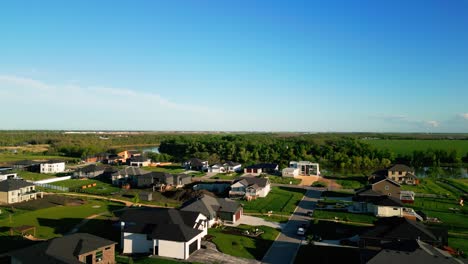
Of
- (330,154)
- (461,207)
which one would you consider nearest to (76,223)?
(461,207)

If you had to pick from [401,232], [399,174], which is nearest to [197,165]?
[399,174]

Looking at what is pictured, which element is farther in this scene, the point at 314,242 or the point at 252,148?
the point at 252,148

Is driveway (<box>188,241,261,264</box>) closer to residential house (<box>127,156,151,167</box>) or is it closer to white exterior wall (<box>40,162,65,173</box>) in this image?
white exterior wall (<box>40,162,65,173</box>)

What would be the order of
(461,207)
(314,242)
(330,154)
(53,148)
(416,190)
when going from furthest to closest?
(53,148)
(330,154)
(416,190)
(461,207)
(314,242)

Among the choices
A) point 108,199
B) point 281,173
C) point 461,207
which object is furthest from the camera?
point 281,173

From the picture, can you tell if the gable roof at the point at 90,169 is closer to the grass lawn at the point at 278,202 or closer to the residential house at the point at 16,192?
the residential house at the point at 16,192

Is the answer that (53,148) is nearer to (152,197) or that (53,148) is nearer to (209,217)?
(152,197)
